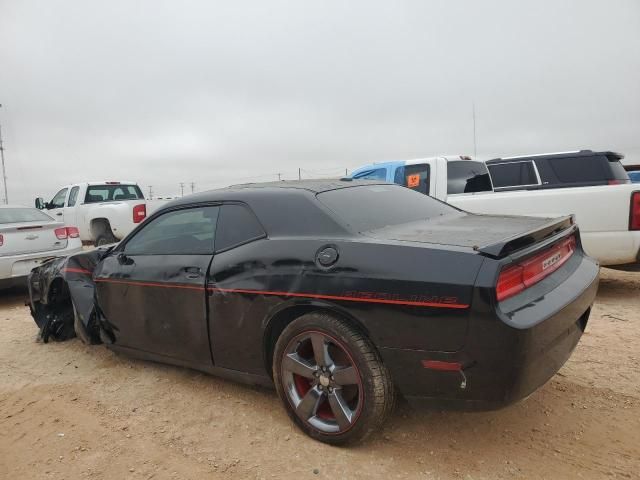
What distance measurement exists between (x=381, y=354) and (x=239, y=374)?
111 cm

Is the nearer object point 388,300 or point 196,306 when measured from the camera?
point 388,300

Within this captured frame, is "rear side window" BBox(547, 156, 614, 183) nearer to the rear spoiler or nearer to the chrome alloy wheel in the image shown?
the rear spoiler

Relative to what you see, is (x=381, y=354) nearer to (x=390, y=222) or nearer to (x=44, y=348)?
(x=390, y=222)

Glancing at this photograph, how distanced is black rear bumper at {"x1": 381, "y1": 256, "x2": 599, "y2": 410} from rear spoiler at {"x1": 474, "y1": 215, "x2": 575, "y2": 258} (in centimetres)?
27

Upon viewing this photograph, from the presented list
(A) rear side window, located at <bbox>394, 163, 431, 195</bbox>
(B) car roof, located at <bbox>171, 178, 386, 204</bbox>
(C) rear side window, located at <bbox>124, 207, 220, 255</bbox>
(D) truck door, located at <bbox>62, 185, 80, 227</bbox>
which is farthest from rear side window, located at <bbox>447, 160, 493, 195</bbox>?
Result: (D) truck door, located at <bbox>62, 185, 80, 227</bbox>

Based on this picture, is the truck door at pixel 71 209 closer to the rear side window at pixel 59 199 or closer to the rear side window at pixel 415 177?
the rear side window at pixel 59 199

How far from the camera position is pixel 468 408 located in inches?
88.9

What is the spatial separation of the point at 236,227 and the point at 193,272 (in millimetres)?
433

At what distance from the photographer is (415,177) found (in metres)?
7.34

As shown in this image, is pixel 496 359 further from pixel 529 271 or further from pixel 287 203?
pixel 287 203

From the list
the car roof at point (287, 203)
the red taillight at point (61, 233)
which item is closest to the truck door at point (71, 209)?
the red taillight at point (61, 233)

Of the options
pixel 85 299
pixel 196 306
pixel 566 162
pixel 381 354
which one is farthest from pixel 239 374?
pixel 566 162

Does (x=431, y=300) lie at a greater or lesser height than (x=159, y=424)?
greater

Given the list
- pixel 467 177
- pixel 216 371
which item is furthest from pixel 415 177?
pixel 216 371
